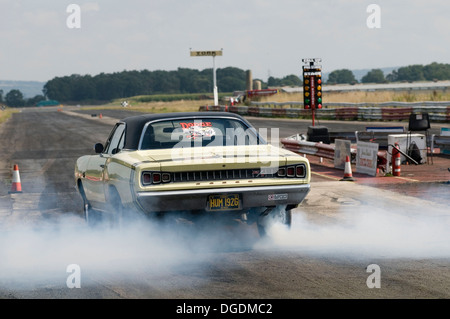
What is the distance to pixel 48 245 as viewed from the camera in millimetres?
8719

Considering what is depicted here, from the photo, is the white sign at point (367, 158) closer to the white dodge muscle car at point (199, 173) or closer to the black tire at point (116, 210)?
the white dodge muscle car at point (199, 173)

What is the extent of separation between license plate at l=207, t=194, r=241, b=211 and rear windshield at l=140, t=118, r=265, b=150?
3.43ft

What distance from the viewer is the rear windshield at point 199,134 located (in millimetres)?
8477

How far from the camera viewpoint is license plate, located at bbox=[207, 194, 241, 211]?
7.71 m

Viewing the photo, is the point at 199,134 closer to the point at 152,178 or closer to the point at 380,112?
the point at 152,178

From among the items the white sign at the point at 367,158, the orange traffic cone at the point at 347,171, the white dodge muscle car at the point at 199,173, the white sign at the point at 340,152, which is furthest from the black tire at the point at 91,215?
the white sign at the point at 340,152

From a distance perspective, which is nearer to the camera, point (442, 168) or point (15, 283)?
point (15, 283)

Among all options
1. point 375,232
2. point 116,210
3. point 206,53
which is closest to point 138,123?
point 116,210

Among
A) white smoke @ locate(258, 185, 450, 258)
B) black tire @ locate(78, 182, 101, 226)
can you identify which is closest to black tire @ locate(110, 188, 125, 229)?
black tire @ locate(78, 182, 101, 226)

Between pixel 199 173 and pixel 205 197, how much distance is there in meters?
0.28

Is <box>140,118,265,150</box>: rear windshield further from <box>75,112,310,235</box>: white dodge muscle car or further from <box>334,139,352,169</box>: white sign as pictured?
<box>334,139,352,169</box>: white sign
